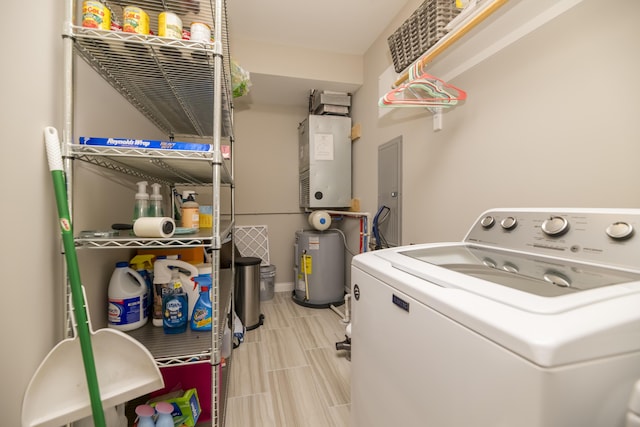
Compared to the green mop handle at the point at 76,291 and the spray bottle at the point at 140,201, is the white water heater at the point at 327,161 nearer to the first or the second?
the spray bottle at the point at 140,201

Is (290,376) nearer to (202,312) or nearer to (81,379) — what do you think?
(202,312)

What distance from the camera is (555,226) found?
2.75 ft

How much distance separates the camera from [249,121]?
10.5ft

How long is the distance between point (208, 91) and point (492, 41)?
4.69 ft

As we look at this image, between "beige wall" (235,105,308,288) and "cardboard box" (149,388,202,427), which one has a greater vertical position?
"beige wall" (235,105,308,288)

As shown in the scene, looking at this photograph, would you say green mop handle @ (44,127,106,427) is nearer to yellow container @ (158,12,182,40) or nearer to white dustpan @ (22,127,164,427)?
white dustpan @ (22,127,164,427)

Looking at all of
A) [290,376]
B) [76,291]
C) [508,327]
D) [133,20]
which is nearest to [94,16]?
[133,20]

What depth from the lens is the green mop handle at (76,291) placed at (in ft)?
2.75

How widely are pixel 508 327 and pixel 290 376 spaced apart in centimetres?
163

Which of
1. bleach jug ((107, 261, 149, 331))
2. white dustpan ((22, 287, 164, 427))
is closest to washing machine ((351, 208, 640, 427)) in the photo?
white dustpan ((22, 287, 164, 427))

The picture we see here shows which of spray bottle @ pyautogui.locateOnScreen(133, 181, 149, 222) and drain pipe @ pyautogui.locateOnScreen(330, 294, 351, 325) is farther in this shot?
drain pipe @ pyautogui.locateOnScreen(330, 294, 351, 325)

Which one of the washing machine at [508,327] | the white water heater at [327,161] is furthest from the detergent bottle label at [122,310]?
the white water heater at [327,161]

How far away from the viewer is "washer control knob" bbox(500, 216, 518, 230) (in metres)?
0.97

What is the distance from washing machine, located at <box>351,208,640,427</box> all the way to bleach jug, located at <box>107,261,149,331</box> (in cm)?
94
